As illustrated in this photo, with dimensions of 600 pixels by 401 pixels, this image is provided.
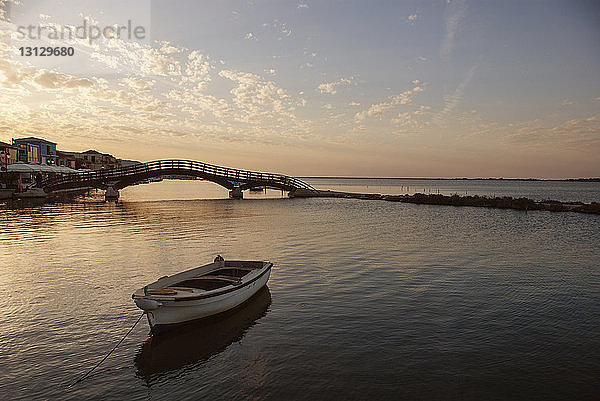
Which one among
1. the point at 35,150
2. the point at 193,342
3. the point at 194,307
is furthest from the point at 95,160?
the point at 193,342

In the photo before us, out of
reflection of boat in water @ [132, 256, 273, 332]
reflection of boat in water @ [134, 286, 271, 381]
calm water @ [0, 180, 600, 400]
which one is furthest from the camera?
reflection of boat in water @ [132, 256, 273, 332]

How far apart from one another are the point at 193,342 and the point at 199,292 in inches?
68.4

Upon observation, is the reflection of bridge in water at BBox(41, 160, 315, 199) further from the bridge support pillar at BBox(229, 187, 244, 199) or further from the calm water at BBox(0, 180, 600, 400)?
the calm water at BBox(0, 180, 600, 400)

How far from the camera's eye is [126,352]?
33.6ft

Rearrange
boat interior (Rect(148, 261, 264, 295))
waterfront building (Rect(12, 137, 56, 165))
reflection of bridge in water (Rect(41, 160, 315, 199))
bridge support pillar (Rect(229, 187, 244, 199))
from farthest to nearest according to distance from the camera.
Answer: waterfront building (Rect(12, 137, 56, 165)), bridge support pillar (Rect(229, 187, 244, 199)), reflection of bridge in water (Rect(41, 160, 315, 199)), boat interior (Rect(148, 261, 264, 295))

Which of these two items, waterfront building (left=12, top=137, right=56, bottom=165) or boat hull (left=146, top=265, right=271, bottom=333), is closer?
boat hull (left=146, top=265, right=271, bottom=333)

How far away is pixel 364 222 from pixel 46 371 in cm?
3307

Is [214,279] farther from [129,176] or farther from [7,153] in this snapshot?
[7,153]

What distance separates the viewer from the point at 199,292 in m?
12.2

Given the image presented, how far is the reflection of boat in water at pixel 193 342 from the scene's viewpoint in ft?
31.8

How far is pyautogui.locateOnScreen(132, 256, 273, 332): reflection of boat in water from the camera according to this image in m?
10.8

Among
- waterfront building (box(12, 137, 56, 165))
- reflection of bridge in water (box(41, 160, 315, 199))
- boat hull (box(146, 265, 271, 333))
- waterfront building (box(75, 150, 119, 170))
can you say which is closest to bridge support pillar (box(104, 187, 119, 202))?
reflection of bridge in water (box(41, 160, 315, 199))

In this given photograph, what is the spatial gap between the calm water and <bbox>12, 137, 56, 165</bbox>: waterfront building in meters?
Result: 76.4

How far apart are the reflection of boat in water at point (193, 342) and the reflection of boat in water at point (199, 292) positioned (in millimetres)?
297
